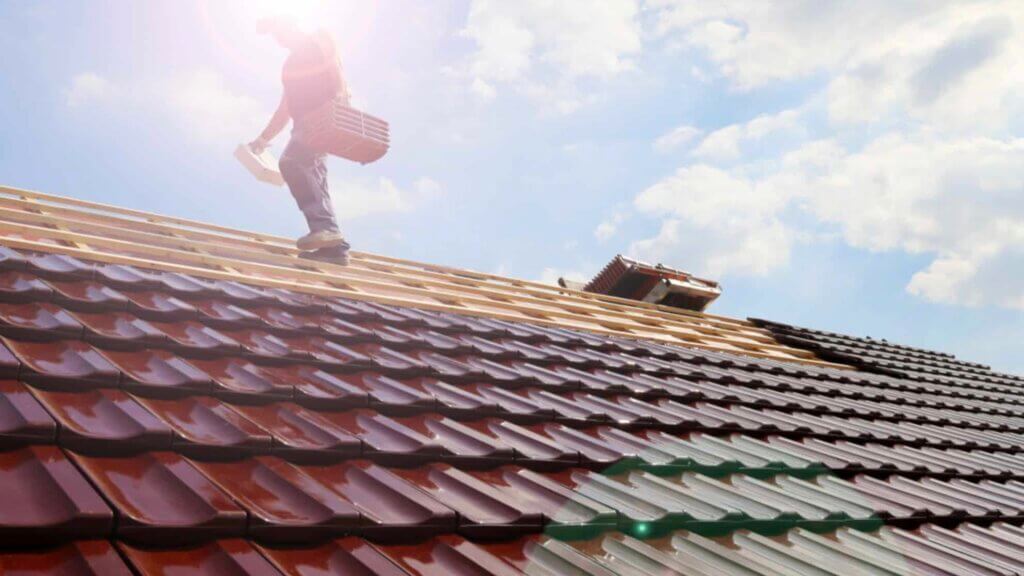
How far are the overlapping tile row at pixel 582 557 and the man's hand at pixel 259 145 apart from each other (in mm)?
5325

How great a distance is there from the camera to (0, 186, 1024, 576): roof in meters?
2.01

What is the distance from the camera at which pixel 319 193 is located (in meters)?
6.28

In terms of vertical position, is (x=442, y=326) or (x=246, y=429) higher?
(x=442, y=326)

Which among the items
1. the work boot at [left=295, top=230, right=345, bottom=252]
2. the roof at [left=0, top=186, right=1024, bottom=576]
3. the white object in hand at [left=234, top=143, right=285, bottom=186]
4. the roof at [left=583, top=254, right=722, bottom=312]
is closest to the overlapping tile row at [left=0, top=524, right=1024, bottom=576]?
the roof at [left=0, top=186, right=1024, bottom=576]

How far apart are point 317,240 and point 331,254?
8.0 inches

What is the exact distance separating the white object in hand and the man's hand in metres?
0.05

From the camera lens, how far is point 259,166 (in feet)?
22.0

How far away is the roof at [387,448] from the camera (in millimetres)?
2006

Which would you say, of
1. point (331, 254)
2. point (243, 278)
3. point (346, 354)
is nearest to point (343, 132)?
point (331, 254)

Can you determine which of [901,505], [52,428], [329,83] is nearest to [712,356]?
[901,505]

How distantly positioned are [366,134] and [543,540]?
4211mm

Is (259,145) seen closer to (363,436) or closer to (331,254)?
(331,254)

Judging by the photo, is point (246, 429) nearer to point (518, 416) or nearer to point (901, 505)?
point (518, 416)

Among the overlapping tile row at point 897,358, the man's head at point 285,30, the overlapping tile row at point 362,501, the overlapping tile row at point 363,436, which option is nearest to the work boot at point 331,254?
the man's head at point 285,30
